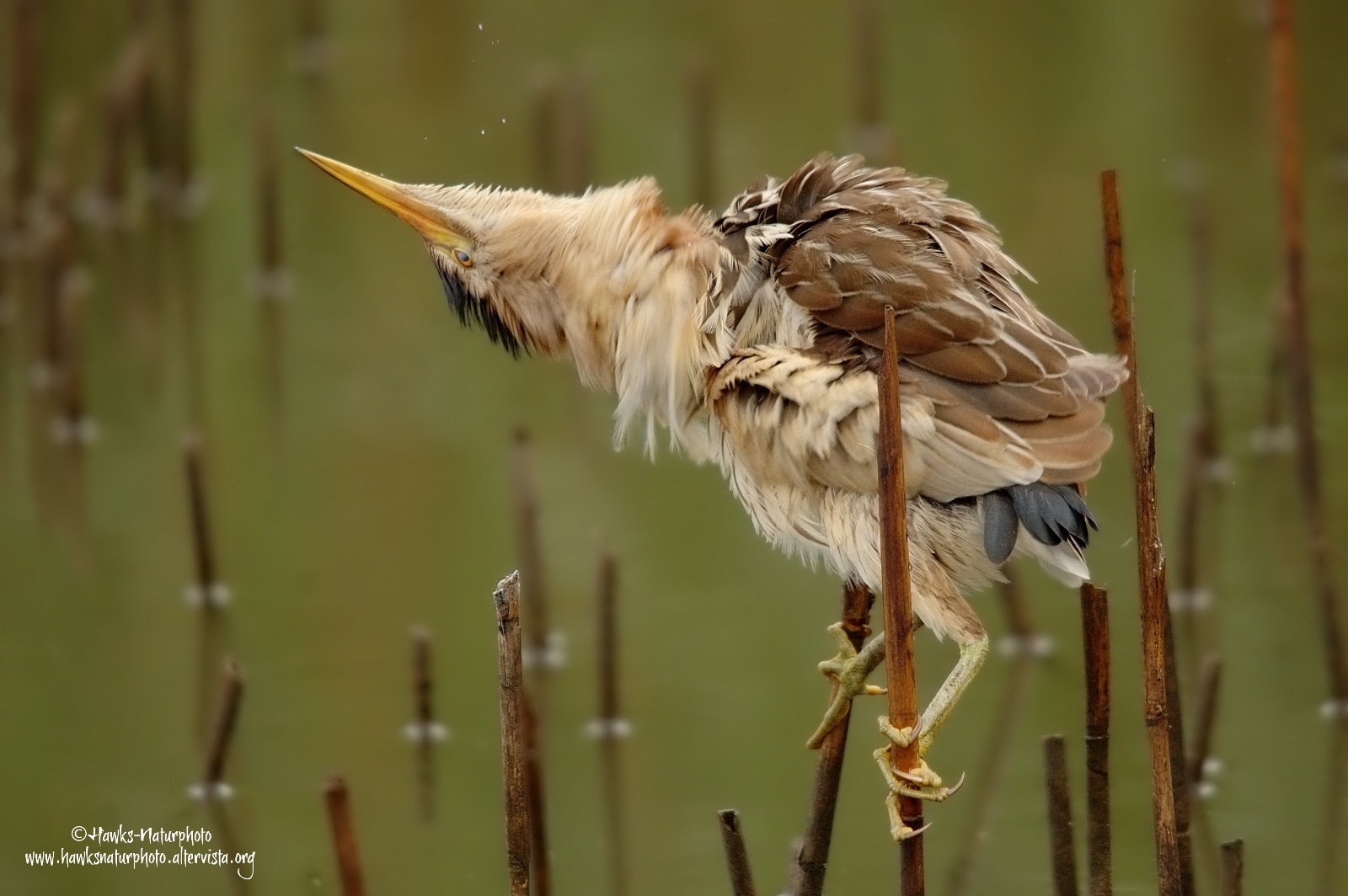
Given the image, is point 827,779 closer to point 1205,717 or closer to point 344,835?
point 344,835

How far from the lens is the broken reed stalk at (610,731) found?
3510 millimetres

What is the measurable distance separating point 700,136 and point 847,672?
3.74 meters

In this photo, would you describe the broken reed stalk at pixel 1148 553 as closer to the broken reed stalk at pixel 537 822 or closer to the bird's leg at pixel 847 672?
the bird's leg at pixel 847 672

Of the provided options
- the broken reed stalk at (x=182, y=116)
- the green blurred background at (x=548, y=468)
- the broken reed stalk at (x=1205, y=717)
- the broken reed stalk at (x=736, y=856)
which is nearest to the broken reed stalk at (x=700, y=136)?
the green blurred background at (x=548, y=468)

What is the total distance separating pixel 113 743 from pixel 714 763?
3.73 ft

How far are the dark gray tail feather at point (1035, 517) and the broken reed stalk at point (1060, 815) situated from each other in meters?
0.30

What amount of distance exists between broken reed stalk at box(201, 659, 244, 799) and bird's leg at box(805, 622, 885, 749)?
3.56 ft

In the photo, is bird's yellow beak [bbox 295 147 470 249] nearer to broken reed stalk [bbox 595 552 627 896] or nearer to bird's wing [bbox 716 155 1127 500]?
bird's wing [bbox 716 155 1127 500]

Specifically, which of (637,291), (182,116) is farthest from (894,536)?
(182,116)

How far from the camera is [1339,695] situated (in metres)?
3.66

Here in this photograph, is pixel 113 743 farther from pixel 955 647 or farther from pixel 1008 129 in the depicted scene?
pixel 1008 129

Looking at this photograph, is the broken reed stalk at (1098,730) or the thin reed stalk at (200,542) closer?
the broken reed stalk at (1098,730)

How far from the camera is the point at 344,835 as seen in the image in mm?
2492

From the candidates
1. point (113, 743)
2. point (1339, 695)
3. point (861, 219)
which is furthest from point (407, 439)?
point (861, 219)
